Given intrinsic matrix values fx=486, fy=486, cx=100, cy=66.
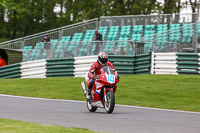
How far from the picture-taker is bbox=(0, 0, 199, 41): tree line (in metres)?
44.2

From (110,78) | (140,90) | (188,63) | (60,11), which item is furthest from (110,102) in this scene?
(60,11)

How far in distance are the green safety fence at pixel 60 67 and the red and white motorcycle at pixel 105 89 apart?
1143 centimetres

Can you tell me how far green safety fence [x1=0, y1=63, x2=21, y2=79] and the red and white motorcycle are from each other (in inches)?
542

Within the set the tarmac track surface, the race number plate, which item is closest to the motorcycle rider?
the race number plate

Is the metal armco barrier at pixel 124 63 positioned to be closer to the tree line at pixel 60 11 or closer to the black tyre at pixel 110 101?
the black tyre at pixel 110 101

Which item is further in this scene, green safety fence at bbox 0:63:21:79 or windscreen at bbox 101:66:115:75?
green safety fence at bbox 0:63:21:79

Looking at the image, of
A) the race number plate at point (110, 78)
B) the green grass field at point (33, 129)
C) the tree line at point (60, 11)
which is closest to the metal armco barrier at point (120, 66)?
the race number plate at point (110, 78)

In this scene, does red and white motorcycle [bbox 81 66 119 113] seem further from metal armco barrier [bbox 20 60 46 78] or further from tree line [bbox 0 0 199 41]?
tree line [bbox 0 0 199 41]

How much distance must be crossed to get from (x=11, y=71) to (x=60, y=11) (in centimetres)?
2773

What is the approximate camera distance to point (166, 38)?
72.6 feet

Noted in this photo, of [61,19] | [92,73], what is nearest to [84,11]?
[61,19]

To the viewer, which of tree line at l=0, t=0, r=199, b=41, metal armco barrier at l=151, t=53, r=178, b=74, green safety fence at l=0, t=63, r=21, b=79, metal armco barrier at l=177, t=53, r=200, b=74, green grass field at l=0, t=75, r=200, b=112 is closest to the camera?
green grass field at l=0, t=75, r=200, b=112

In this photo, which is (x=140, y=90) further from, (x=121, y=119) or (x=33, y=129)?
(x=33, y=129)

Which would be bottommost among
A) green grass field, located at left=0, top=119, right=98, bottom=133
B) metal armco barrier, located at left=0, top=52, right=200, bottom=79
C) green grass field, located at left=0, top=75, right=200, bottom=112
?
green grass field, located at left=0, top=75, right=200, bottom=112
